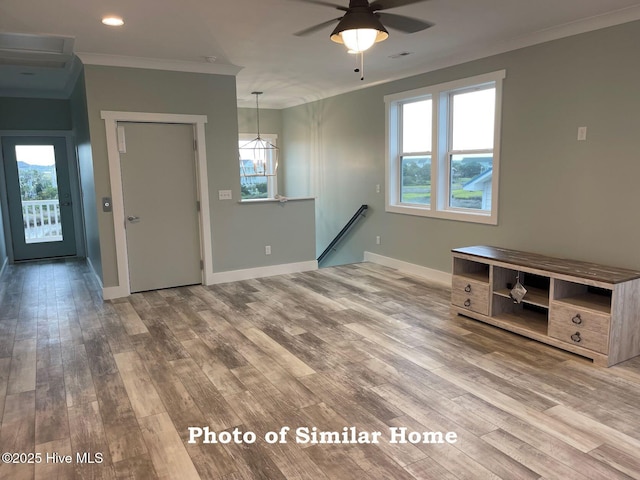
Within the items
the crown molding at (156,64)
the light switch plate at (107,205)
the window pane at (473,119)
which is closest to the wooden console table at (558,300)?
the window pane at (473,119)

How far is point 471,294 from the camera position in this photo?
4.16m

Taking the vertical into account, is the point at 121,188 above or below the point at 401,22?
below

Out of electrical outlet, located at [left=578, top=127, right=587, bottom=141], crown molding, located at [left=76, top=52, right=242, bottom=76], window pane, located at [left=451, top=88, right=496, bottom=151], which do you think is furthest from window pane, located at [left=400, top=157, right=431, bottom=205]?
crown molding, located at [left=76, top=52, right=242, bottom=76]

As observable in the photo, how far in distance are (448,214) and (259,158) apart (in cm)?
473

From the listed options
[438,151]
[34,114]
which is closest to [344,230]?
[438,151]

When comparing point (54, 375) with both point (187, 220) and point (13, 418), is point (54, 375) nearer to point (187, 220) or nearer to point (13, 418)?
point (13, 418)

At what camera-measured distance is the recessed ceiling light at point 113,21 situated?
354 cm

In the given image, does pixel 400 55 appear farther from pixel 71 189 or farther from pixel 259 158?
pixel 71 189

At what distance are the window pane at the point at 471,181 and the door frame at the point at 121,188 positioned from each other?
2.94 meters

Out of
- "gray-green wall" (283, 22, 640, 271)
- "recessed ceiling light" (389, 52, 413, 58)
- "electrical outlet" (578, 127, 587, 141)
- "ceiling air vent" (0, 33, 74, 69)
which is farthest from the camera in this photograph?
"recessed ceiling light" (389, 52, 413, 58)

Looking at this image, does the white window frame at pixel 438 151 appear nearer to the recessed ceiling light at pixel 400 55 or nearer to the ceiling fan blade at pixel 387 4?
the recessed ceiling light at pixel 400 55

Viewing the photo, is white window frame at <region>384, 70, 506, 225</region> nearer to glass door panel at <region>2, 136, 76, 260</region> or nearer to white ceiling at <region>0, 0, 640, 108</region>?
white ceiling at <region>0, 0, 640, 108</region>

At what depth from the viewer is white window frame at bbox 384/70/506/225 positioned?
189 inches

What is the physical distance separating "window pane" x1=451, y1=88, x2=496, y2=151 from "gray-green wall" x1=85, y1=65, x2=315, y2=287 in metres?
2.16
